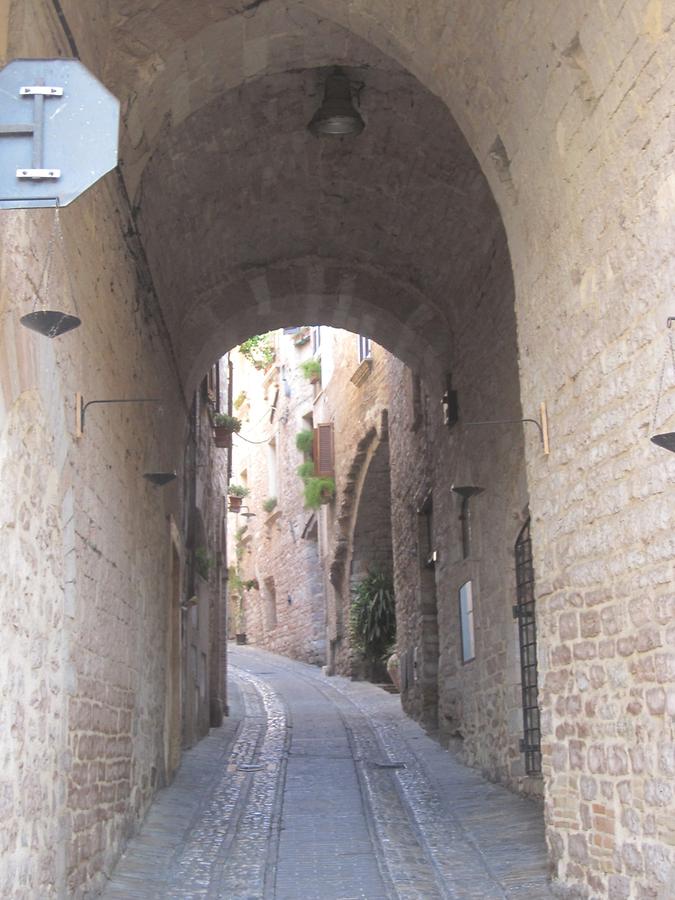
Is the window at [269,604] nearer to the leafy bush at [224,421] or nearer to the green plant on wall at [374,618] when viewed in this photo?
the green plant on wall at [374,618]

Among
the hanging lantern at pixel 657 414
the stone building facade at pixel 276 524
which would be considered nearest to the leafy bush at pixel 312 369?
the stone building facade at pixel 276 524

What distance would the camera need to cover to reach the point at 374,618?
1969 cm

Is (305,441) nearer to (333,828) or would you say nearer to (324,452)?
(324,452)

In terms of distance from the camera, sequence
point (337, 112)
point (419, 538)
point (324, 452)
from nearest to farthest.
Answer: point (337, 112), point (419, 538), point (324, 452)

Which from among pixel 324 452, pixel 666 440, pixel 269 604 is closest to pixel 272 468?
pixel 269 604

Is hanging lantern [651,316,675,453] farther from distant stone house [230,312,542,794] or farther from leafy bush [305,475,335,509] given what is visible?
leafy bush [305,475,335,509]

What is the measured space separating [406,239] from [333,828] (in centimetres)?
553

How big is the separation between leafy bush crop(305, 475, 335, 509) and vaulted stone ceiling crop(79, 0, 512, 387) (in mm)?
11074

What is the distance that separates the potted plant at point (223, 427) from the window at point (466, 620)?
6.41 metres

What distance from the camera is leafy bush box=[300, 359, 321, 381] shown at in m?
27.1

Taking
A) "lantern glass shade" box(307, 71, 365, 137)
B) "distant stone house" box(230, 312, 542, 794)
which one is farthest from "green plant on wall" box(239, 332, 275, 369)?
"lantern glass shade" box(307, 71, 365, 137)

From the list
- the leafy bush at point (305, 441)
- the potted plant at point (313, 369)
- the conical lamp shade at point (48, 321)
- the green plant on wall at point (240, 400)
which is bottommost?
the conical lamp shade at point (48, 321)

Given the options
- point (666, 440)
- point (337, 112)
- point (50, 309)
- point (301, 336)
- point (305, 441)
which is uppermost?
point (301, 336)

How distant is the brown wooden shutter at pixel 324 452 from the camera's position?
79.9 ft
